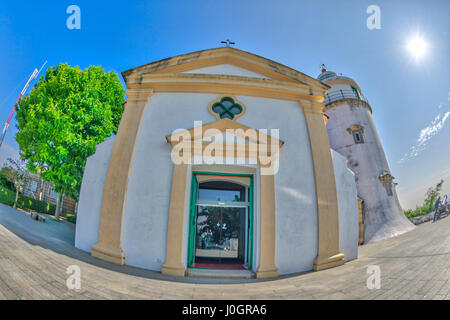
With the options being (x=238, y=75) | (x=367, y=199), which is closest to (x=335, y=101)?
(x=367, y=199)

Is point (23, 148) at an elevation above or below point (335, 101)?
below

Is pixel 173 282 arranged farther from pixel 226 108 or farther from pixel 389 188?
pixel 389 188

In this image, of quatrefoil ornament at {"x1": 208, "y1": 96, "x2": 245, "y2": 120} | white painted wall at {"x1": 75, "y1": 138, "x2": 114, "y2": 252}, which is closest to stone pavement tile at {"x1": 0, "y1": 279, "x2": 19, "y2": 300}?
white painted wall at {"x1": 75, "y1": 138, "x2": 114, "y2": 252}

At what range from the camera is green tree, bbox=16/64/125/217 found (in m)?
9.71

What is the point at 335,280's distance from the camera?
14.4 ft

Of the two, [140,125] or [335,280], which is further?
[140,125]

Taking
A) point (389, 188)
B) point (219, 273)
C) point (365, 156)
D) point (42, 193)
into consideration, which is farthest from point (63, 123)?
point (389, 188)

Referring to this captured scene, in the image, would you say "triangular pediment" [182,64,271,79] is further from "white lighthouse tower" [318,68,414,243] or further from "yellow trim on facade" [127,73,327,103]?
"white lighthouse tower" [318,68,414,243]

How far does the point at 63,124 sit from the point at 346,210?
13.6m

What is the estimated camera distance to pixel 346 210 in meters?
6.62

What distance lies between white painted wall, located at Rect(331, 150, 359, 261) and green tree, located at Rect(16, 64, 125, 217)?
40.1ft

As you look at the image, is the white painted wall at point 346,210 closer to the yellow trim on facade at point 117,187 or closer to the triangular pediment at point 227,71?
the triangular pediment at point 227,71
